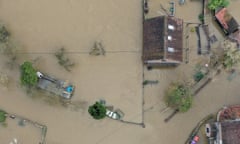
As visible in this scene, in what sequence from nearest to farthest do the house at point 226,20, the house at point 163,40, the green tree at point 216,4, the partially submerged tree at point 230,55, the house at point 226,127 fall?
the house at point 226,127 → the house at point 163,40 → the partially submerged tree at point 230,55 → the green tree at point 216,4 → the house at point 226,20

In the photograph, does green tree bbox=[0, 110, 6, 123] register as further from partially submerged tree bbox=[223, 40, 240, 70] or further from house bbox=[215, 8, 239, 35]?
house bbox=[215, 8, 239, 35]

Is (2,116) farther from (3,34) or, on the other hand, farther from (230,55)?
(230,55)

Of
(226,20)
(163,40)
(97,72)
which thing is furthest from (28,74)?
(226,20)

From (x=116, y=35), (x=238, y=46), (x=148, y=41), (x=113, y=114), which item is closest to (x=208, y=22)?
(x=238, y=46)

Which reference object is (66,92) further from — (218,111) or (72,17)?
(218,111)

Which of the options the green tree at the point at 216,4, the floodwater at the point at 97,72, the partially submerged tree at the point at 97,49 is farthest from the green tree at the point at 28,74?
the green tree at the point at 216,4

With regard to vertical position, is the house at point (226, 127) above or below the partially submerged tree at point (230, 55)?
below

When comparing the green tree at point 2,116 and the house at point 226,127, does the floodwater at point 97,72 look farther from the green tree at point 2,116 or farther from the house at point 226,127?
the house at point 226,127

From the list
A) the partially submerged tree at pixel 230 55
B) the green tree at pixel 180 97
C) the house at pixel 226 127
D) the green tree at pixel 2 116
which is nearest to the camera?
the house at pixel 226 127
